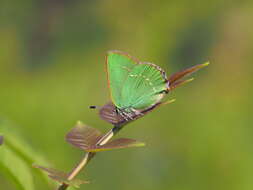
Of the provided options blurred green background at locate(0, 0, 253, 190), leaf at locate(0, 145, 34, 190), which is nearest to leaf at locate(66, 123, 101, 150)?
leaf at locate(0, 145, 34, 190)

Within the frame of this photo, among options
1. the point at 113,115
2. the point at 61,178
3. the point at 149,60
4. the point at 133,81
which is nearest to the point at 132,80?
the point at 133,81


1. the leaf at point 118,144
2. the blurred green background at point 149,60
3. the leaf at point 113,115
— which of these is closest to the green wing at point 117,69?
the leaf at point 113,115

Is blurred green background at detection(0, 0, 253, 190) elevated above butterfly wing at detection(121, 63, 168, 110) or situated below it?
below

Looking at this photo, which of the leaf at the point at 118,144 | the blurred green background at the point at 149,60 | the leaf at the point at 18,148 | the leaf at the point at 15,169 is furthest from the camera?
the blurred green background at the point at 149,60

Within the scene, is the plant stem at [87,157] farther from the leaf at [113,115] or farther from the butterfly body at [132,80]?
the butterfly body at [132,80]

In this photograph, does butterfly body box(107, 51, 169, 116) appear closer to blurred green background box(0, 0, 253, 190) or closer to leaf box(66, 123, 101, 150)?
leaf box(66, 123, 101, 150)

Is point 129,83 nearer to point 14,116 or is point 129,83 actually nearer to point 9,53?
point 14,116

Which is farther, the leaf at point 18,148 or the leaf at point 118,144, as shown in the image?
the leaf at point 18,148

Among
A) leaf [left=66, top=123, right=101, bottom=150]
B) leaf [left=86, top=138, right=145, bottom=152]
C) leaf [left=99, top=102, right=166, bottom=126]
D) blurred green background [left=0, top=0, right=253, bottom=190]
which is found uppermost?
leaf [left=99, top=102, right=166, bottom=126]
